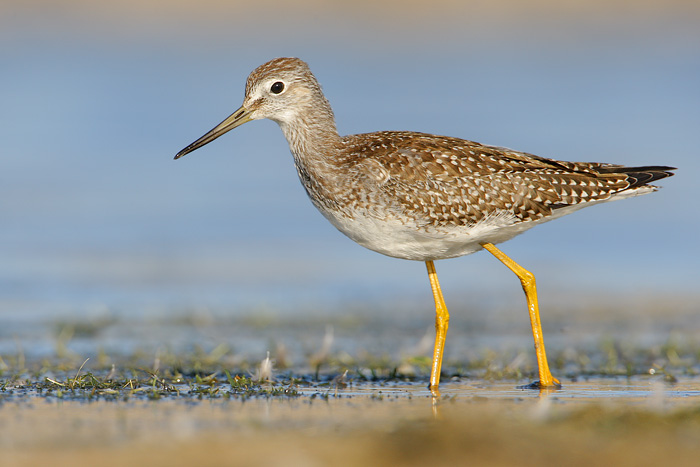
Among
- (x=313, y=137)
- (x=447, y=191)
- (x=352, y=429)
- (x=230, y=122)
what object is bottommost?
(x=352, y=429)

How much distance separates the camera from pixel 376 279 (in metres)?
14.1

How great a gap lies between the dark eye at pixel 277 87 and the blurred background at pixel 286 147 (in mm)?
3421

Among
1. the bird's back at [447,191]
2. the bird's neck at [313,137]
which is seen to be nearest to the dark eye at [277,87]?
the bird's neck at [313,137]

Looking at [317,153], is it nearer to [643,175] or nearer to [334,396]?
[334,396]

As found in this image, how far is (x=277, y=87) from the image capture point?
8875mm

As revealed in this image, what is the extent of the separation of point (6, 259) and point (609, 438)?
11.8m

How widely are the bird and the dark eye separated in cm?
1

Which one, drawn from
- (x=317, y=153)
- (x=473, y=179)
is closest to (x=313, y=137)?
(x=317, y=153)

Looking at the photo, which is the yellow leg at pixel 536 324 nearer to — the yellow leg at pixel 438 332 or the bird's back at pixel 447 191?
the bird's back at pixel 447 191

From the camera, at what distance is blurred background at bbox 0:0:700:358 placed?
1338 cm

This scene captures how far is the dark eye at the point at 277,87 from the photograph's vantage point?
29.0 feet

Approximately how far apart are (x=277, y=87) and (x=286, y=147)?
15.4 m

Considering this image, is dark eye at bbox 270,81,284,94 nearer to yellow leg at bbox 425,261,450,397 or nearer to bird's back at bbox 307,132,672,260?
bird's back at bbox 307,132,672,260

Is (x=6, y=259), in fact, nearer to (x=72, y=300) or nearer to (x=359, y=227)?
(x=72, y=300)
